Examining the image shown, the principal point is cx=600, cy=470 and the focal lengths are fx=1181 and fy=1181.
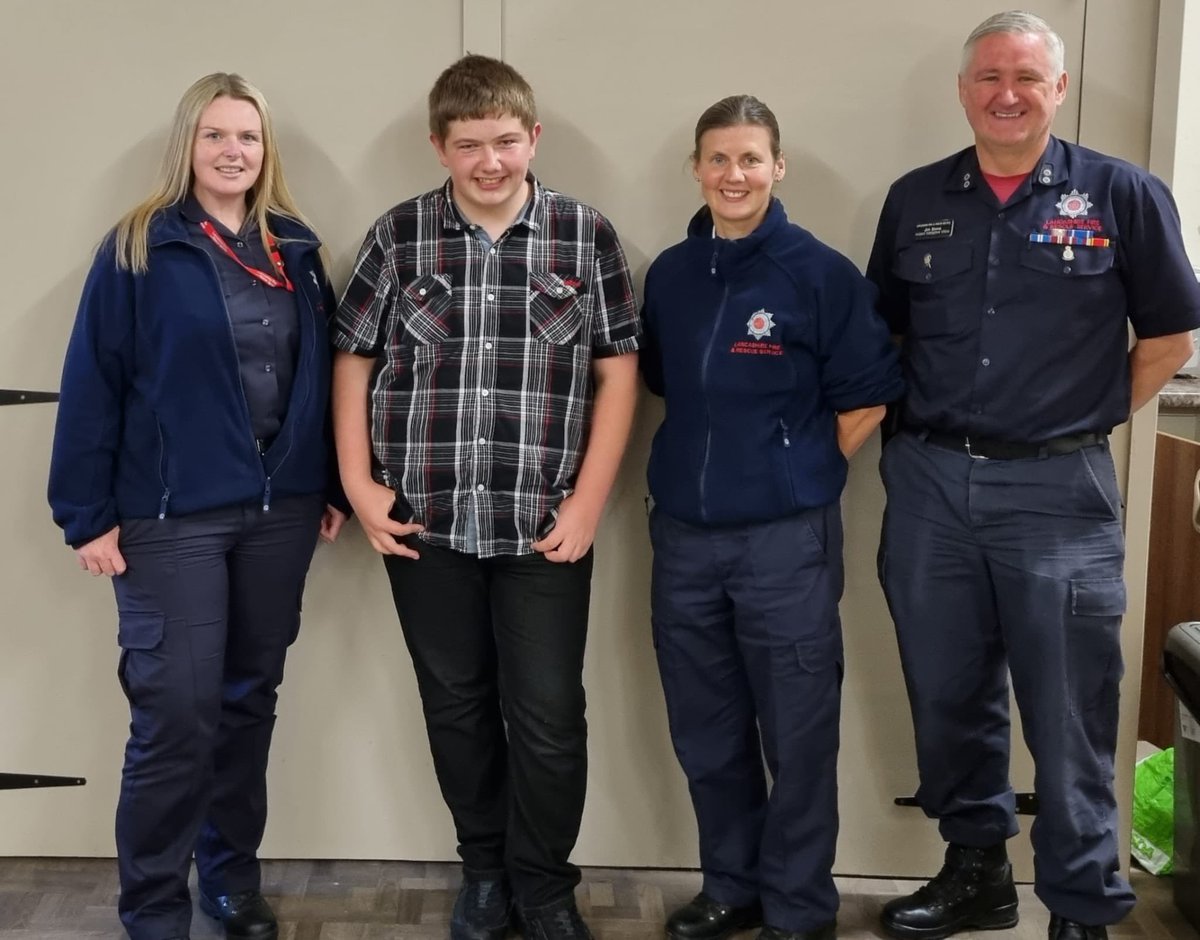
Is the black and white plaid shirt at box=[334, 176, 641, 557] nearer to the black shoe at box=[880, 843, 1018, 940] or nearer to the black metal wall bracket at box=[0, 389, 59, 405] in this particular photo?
the black metal wall bracket at box=[0, 389, 59, 405]

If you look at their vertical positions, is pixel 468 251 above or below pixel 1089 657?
above

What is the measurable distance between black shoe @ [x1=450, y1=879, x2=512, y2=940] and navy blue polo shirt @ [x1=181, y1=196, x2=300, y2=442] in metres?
0.92

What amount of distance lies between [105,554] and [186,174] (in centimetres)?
66

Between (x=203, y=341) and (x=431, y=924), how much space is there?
118 cm

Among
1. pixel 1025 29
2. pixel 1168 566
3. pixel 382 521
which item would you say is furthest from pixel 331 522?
pixel 1168 566

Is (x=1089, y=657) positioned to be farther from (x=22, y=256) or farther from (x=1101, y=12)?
(x=22, y=256)

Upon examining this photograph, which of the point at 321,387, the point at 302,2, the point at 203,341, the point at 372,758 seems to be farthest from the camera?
the point at 372,758

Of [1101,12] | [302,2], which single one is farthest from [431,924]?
[1101,12]

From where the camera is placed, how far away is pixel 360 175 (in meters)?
2.28

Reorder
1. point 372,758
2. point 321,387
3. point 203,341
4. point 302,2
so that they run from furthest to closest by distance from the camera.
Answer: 1. point 372,758
2. point 302,2
3. point 321,387
4. point 203,341

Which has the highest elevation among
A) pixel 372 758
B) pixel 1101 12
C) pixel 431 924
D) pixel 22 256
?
pixel 1101 12

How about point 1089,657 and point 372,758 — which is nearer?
point 1089,657

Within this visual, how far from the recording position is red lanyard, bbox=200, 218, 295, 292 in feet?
6.53

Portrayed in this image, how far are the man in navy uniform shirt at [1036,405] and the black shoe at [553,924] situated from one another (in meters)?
0.78
